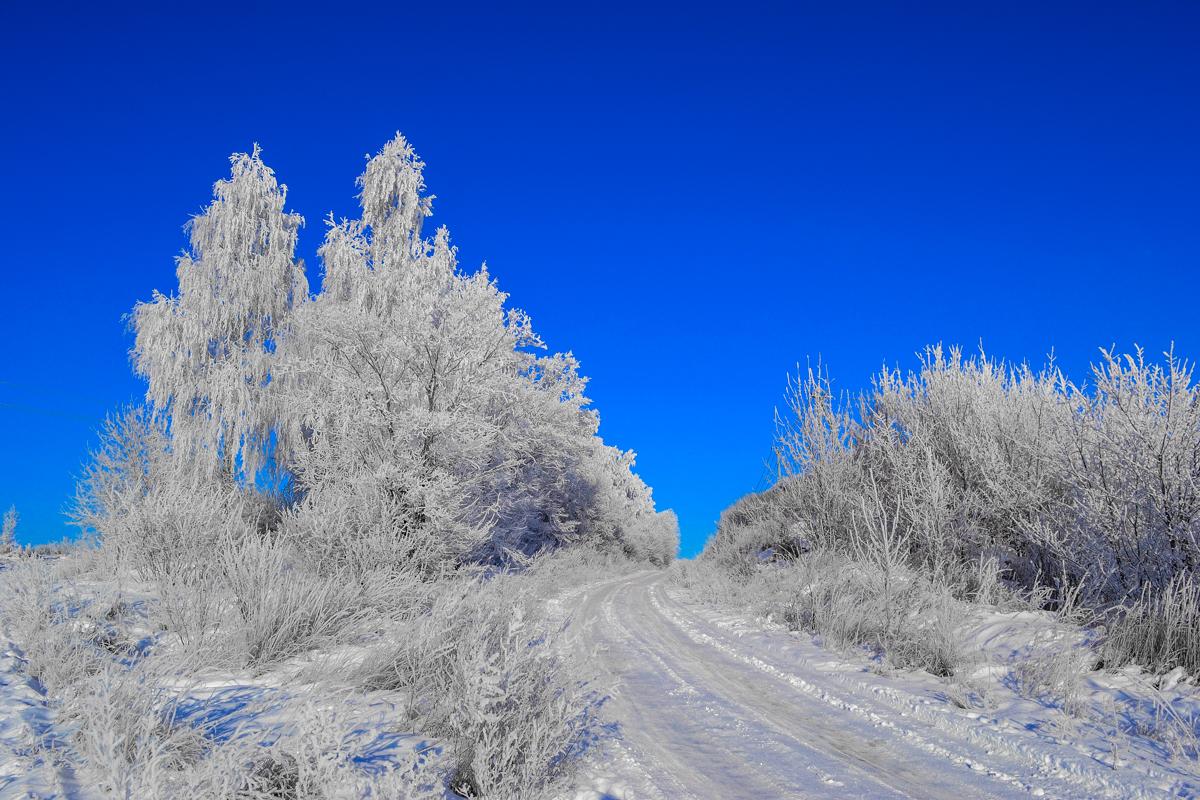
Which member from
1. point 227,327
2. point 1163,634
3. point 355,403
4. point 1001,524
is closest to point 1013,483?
point 1001,524

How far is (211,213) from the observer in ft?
56.4

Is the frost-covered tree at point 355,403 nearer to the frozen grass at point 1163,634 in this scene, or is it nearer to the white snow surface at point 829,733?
the white snow surface at point 829,733

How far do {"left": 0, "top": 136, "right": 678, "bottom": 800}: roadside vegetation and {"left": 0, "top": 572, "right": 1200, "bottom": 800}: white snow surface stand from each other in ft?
0.43

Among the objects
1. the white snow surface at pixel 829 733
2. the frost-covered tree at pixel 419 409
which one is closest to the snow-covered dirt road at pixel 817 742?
the white snow surface at pixel 829 733

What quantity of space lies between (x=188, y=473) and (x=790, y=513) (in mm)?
15449

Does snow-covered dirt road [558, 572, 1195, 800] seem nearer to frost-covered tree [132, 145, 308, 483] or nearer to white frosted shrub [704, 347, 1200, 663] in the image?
white frosted shrub [704, 347, 1200, 663]

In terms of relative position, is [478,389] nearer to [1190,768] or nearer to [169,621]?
[169,621]

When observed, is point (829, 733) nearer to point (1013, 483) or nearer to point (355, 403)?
point (1013, 483)

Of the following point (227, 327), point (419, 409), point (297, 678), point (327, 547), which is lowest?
point (297, 678)

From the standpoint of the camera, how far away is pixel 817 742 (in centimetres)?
405

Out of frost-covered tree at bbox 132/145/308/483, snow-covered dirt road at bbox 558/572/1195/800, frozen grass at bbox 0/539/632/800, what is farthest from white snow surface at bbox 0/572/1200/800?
frost-covered tree at bbox 132/145/308/483

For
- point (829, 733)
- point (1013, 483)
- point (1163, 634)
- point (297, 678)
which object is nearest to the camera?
point (829, 733)

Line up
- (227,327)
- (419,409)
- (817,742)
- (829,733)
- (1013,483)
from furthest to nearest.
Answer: (227,327)
(419,409)
(1013,483)
(829,733)
(817,742)

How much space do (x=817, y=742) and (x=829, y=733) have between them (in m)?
0.26
